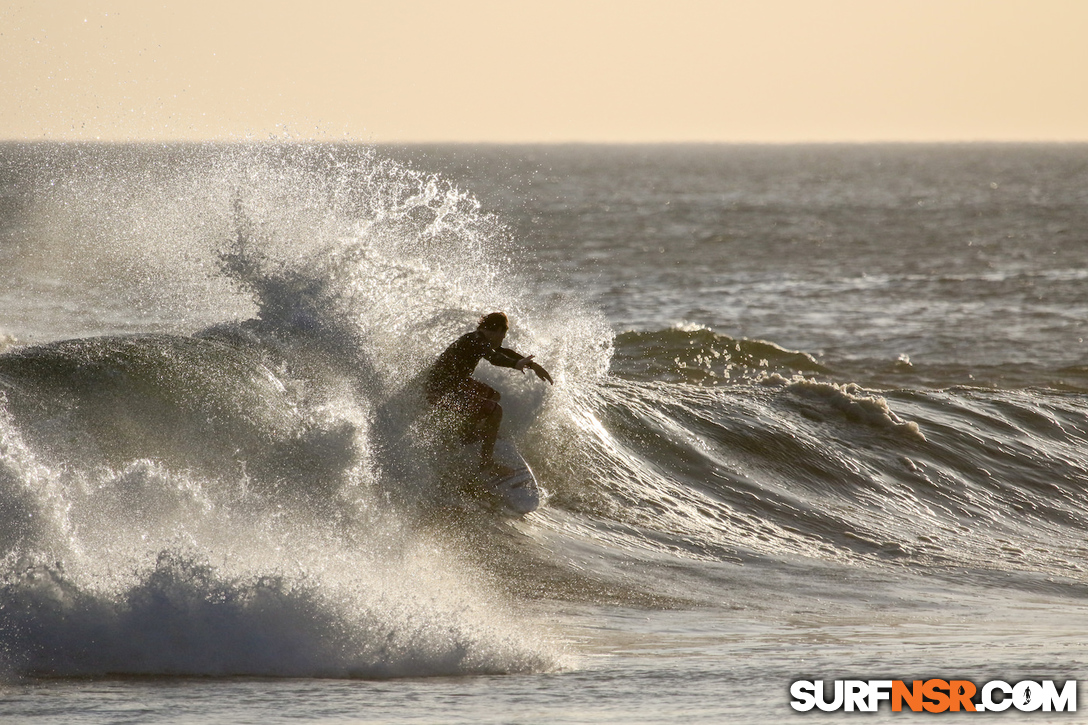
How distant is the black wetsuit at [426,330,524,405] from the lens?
9273mm

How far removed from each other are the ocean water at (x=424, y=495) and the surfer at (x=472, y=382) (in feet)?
1.26

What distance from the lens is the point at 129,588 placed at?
6.04m

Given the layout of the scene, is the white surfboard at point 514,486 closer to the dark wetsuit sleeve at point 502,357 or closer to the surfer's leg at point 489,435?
the surfer's leg at point 489,435

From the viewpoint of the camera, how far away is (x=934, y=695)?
556 centimetres

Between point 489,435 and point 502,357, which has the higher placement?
point 502,357

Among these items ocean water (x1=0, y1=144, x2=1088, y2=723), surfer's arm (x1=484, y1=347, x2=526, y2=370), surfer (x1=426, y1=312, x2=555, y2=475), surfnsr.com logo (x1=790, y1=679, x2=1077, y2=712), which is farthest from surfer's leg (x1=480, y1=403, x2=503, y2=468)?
surfnsr.com logo (x1=790, y1=679, x2=1077, y2=712)

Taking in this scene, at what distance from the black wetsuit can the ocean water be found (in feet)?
1.79

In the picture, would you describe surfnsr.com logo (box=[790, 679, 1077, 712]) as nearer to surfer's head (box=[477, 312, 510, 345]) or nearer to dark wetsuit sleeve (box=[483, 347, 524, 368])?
dark wetsuit sleeve (box=[483, 347, 524, 368])

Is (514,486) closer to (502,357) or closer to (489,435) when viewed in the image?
(489,435)

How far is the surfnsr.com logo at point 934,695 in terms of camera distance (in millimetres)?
5417

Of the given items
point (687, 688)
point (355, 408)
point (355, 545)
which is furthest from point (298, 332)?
point (687, 688)

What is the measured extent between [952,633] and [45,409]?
20.5ft

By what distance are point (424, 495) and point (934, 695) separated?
14.6ft

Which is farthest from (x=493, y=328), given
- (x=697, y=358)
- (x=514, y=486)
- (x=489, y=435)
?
(x=697, y=358)
